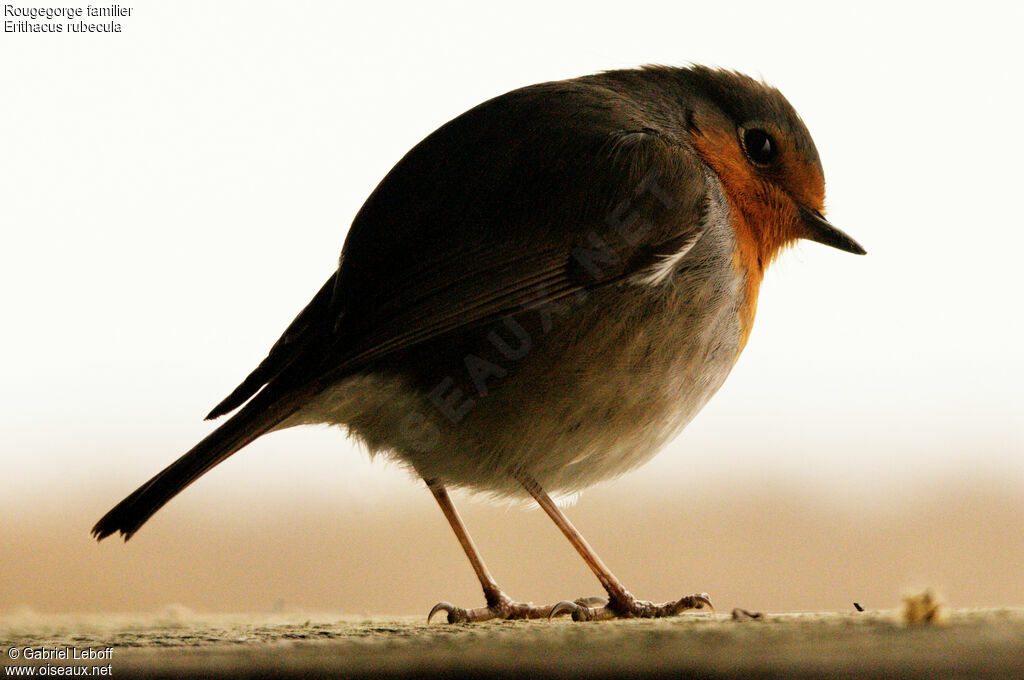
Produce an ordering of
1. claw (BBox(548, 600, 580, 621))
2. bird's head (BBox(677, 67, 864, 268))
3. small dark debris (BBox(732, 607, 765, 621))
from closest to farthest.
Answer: small dark debris (BBox(732, 607, 765, 621)) → claw (BBox(548, 600, 580, 621)) → bird's head (BBox(677, 67, 864, 268))

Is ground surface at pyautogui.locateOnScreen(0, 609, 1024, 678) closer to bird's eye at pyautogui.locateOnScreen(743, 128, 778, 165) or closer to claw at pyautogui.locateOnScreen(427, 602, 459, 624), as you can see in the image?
claw at pyautogui.locateOnScreen(427, 602, 459, 624)

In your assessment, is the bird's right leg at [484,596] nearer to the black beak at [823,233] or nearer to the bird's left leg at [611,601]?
the bird's left leg at [611,601]

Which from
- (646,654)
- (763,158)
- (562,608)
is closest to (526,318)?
(562,608)

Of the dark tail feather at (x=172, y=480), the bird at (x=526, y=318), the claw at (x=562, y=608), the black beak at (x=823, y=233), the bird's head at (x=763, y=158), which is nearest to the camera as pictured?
the dark tail feather at (x=172, y=480)

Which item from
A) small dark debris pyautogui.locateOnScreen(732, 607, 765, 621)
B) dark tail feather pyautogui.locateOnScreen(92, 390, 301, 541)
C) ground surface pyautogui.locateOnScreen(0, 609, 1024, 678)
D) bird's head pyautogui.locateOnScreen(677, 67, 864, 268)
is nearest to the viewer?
ground surface pyautogui.locateOnScreen(0, 609, 1024, 678)

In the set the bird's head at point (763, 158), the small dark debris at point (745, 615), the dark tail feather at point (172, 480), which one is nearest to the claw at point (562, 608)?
the small dark debris at point (745, 615)

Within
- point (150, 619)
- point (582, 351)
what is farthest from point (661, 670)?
point (150, 619)

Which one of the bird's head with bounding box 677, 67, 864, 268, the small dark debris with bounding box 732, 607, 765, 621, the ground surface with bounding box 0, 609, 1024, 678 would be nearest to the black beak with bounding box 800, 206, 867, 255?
the bird's head with bounding box 677, 67, 864, 268

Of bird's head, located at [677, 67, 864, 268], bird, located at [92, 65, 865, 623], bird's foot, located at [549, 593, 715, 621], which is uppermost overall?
bird's head, located at [677, 67, 864, 268]
